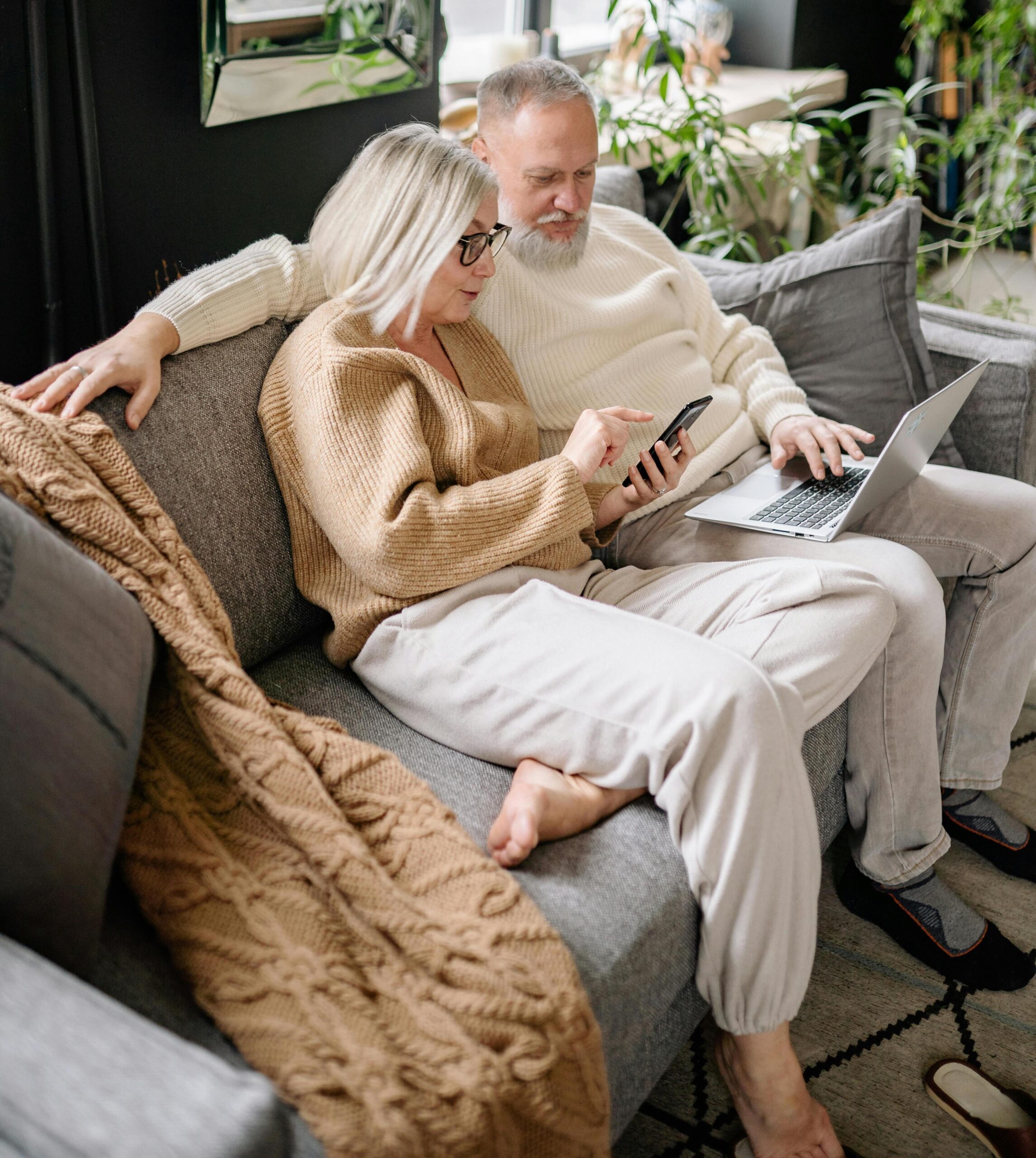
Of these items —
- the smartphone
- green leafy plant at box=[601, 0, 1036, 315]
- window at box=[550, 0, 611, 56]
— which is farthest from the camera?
window at box=[550, 0, 611, 56]

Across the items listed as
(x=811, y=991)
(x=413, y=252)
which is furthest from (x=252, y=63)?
Answer: (x=811, y=991)

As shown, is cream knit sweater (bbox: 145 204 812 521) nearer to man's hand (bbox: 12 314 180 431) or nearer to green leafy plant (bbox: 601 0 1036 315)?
man's hand (bbox: 12 314 180 431)

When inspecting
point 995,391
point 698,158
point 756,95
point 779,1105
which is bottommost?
point 779,1105

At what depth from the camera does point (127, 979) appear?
0.99m

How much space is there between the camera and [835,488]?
180cm

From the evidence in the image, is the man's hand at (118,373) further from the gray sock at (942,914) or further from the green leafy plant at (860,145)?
the green leafy plant at (860,145)

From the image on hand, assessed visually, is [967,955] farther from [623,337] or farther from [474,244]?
[474,244]

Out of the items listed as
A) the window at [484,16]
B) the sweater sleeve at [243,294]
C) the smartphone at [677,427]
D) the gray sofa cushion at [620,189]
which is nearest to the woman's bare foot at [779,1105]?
the smartphone at [677,427]

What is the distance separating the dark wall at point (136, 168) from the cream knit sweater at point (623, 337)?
32cm

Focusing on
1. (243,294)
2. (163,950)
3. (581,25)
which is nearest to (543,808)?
(163,950)

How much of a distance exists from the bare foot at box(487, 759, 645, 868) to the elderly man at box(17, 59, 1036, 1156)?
347mm

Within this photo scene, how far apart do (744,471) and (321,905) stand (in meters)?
1.18

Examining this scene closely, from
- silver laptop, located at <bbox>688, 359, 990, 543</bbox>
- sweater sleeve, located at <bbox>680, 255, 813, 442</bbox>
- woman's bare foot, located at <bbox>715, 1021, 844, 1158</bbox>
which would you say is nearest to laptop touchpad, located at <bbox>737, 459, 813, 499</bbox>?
silver laptop, located at <bbox>688, 359, 990, 543</bbox>

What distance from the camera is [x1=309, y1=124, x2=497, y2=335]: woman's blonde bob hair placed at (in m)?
1.50
